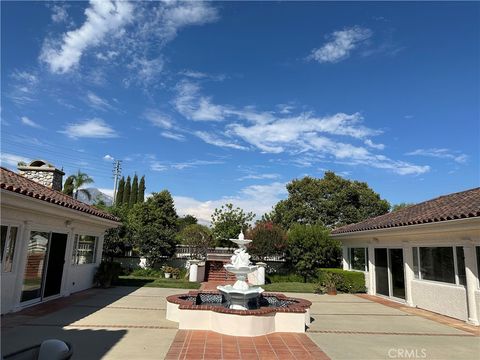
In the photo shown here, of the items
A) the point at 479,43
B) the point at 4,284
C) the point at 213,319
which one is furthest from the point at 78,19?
the point at 479,43

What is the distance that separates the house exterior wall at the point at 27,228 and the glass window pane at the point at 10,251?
11cm

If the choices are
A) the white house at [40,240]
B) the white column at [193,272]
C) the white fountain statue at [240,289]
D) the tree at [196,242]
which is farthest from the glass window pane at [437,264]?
the tree at [196,242]

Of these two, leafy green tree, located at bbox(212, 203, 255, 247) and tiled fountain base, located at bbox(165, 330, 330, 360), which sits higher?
leafy green tree, located at bbox(212, 203, 255, 247)

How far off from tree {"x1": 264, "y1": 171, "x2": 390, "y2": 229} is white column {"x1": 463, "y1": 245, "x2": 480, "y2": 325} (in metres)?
24.6

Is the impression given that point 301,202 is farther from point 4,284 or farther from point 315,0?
point 4,284

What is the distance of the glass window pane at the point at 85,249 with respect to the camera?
1419 centimetres

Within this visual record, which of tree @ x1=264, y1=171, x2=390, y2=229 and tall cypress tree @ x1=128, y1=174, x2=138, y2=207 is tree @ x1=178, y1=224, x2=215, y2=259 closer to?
tree @ x1=264, y1=171, x2=390, y2=229

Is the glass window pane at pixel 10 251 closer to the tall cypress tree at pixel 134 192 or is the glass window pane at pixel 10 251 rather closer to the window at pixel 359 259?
the window at pixel 359 259

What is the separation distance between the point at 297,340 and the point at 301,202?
96.3 ft

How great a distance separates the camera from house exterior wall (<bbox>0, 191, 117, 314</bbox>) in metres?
8.94

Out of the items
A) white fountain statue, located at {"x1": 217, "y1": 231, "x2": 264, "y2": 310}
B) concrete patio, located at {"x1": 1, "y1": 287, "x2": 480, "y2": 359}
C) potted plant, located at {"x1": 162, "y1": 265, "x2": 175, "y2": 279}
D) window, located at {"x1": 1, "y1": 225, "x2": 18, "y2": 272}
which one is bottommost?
concrete patio, located at {"x1": 1, "y1": 287, "x2": 480, "y2": 359}

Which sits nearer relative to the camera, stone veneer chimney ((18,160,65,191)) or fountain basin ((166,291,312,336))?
fountain basin ((166,291,312,336))

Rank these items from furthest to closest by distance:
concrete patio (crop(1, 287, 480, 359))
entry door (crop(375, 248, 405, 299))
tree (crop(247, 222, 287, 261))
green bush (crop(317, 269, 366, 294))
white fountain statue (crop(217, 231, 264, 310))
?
tree (crop(247, 222, 287, 261)) < green bush (crop(317, 269, 366, 294)) < entry door (crop(375, 248, 405, 299)) < white fountain statue (crop(217, 231, 264, 310)) < concrete patio (crop(1, 287, 480, 359))

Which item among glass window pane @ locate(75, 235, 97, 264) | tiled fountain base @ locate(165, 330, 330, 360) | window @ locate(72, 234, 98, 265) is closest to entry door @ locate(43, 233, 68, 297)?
window @ locate(72, 234, 98, 265)
